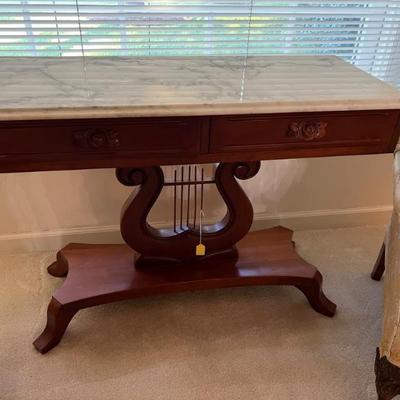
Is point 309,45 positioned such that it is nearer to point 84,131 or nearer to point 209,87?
point 209,87

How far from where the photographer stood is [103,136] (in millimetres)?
976

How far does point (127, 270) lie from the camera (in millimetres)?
1440

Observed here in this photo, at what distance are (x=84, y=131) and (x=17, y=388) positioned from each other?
30.8 inches

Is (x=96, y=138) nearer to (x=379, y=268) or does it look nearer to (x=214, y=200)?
(x=214, y=200)

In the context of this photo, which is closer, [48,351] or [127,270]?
[48,351]

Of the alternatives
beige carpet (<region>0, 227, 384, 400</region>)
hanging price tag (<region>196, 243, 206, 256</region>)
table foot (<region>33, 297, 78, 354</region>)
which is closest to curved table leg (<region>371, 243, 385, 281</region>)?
beige carpet (<region>0, 227, 384, 400</region>)

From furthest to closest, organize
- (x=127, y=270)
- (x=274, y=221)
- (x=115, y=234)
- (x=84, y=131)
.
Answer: (x=274, y=221) < (x=115, y=234) < (x=127, y=270) < (x=84, y=131)

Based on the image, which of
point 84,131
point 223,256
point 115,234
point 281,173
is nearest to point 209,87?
point 84,131

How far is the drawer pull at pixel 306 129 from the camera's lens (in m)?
1.06

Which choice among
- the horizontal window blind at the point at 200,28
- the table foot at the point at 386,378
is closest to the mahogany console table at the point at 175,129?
the horizontal window blind at the point at 200,28

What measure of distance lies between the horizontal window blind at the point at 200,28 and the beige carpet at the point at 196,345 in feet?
2.69

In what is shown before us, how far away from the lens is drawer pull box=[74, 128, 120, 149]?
964mm

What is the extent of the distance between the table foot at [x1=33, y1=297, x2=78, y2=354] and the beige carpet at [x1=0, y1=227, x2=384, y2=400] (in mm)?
26

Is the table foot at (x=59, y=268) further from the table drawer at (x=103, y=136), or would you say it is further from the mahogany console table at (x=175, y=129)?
the table drawer at (x=103, y=136)
